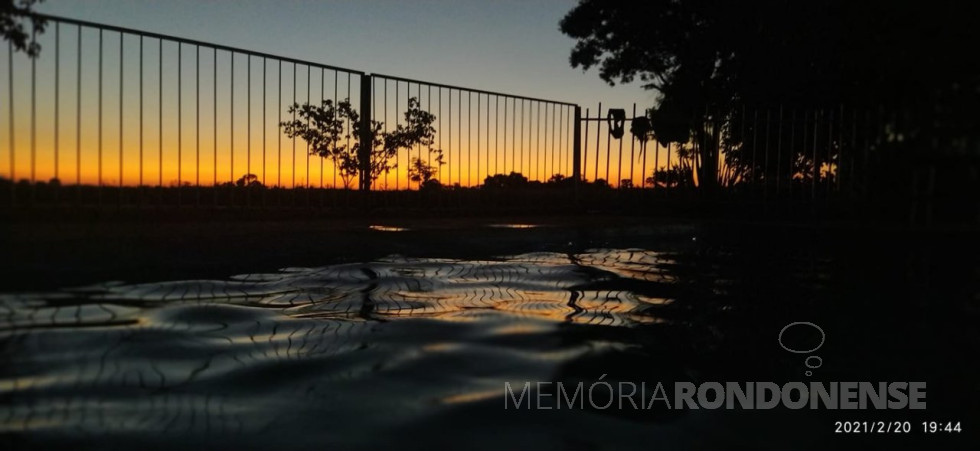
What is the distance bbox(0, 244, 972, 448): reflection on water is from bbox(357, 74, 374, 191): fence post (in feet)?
13.1

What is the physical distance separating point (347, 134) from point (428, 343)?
5.69 m

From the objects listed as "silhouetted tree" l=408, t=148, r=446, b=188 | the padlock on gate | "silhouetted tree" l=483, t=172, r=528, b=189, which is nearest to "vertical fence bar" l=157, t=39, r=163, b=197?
"silhouetted tree" l=408, t=148, r=446, b=188

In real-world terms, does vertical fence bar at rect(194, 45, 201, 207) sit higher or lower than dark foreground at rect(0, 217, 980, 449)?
higher

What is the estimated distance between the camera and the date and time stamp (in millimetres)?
1512

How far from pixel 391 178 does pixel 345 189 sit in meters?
0.73

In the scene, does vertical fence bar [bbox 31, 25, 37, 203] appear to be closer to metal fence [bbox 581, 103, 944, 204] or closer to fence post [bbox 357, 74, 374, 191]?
fence post [bbox 357, 74, 374, 191]

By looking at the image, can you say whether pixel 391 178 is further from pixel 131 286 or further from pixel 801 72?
pixel 801 72

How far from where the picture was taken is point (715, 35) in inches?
645

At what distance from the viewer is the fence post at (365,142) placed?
7.55 metres

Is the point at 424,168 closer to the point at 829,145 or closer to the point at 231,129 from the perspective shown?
the point at 231,129

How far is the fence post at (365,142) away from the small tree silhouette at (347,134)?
24 mm

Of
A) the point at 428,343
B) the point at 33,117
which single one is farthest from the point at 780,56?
the point at 428,343

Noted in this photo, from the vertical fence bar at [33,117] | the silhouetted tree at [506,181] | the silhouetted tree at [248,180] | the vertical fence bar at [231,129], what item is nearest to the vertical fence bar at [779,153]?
the silhouetted tree at [506,181]

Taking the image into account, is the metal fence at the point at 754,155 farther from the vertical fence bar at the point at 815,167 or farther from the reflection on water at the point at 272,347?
the reflection on water at the point at 272,347
